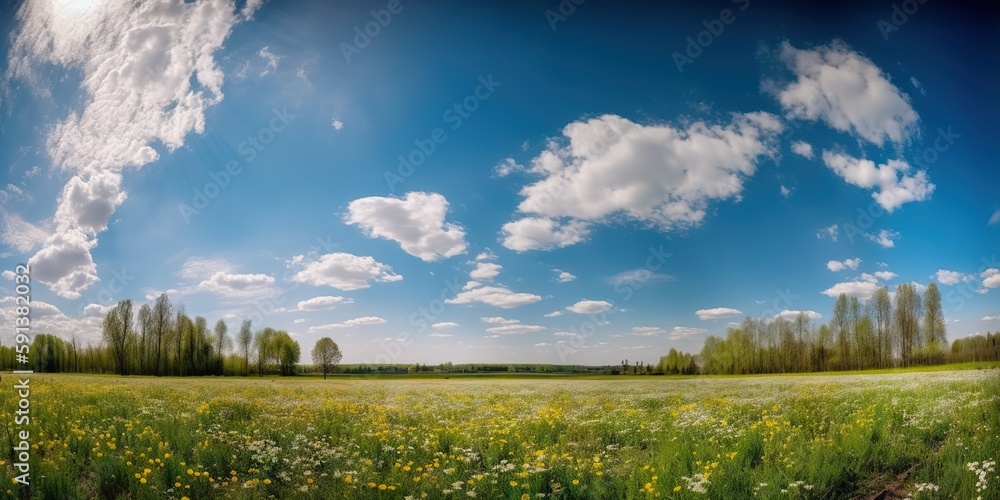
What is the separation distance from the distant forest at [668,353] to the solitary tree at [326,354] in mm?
15

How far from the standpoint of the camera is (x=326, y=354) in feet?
25.1

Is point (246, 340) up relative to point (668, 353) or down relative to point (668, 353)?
up

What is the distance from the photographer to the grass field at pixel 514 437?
5.79 metres

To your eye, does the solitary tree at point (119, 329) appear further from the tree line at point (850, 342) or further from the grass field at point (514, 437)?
the tree line at point (850, 342)

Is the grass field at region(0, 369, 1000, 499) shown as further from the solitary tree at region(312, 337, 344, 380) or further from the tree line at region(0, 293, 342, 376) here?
the solitary tree at region(312, 337, 344, 380)

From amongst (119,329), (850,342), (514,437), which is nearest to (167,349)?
(119,329)

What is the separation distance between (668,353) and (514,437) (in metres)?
2.78

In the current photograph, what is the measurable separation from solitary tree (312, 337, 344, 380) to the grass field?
13.0 inches

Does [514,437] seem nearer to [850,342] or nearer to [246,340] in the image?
[246,340]

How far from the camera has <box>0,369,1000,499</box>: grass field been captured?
5.79 metres

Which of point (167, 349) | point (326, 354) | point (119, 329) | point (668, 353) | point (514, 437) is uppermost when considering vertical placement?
point (119, 329)

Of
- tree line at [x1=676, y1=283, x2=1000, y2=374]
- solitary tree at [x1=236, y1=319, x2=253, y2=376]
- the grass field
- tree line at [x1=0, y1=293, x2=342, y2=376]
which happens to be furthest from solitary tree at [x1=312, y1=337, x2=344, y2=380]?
tree line at [x1=676, y1=283, x2=1000, y2=374]

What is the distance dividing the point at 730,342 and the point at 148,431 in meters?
7.77

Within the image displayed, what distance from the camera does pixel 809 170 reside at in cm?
802
